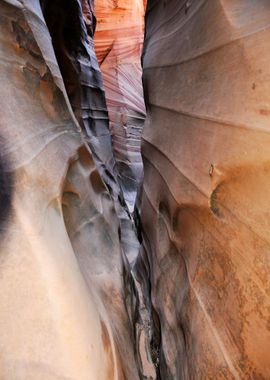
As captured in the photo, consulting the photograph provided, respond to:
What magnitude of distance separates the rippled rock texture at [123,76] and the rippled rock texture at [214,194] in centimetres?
375

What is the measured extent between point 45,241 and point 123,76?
576cm

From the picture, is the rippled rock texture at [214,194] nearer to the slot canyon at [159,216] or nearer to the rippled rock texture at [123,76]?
the slot canyon at [159,216]

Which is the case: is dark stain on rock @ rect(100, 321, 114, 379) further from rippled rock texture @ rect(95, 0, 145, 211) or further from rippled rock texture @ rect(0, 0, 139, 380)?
rippled rock texture @ rect(95, 0, 145, 211)

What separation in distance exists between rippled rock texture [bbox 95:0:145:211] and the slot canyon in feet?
11.2

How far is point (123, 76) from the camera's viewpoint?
6.17m

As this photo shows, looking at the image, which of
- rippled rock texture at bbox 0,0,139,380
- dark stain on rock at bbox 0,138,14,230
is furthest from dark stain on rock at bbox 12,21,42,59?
dark stain on rock at bbox 0,138,14,230

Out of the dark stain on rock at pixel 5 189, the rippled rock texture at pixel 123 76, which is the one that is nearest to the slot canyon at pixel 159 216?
the dark stain on rock at pixel 5 189

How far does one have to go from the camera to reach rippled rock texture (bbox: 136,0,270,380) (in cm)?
110

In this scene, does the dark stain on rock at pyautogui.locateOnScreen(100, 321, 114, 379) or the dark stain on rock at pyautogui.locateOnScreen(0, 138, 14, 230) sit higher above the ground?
the dark stain on rock at pyautogui.locateOnScreen(0, 138, 14, 230)

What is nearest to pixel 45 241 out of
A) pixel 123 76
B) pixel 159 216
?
pixel 159 216

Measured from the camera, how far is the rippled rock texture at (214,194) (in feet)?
3.60

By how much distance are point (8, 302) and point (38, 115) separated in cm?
93

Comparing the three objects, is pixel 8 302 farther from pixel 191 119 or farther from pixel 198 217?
pixel 191 119

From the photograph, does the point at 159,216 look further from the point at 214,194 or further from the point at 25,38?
the point at 25,38
